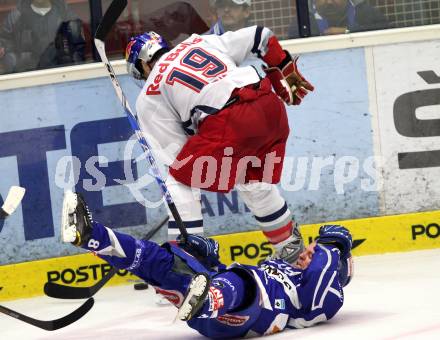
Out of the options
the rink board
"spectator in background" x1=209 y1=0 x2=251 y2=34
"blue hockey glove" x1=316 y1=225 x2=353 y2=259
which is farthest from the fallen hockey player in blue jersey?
"spectator in background" x1=209 y1=0 x2=251 y2=34

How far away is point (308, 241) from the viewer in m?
5.56

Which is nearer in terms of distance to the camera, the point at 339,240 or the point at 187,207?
the point at 339,240

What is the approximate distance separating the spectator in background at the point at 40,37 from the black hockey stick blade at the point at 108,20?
2.71 feet

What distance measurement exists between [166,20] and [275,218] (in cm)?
141

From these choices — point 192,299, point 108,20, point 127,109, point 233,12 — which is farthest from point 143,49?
point 192,299

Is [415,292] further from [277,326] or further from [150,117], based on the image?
[150,117]

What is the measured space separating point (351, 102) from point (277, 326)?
6.97 ft

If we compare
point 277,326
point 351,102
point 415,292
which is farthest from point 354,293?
point 351,102

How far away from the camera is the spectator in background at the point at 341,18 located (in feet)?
18.4

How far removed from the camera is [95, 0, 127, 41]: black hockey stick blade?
15.4ft

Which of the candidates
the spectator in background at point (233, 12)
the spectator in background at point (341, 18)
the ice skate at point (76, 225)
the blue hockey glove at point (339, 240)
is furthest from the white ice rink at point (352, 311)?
the spectator in background at point (233, 12)

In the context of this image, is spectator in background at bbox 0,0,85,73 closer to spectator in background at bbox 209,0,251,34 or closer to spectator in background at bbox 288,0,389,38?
spectator in background at bbox 209,0,251,34

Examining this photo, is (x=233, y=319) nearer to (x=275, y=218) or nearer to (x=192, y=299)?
(x=192, y=299)

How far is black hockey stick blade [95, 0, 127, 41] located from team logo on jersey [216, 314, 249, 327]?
1612 mm
